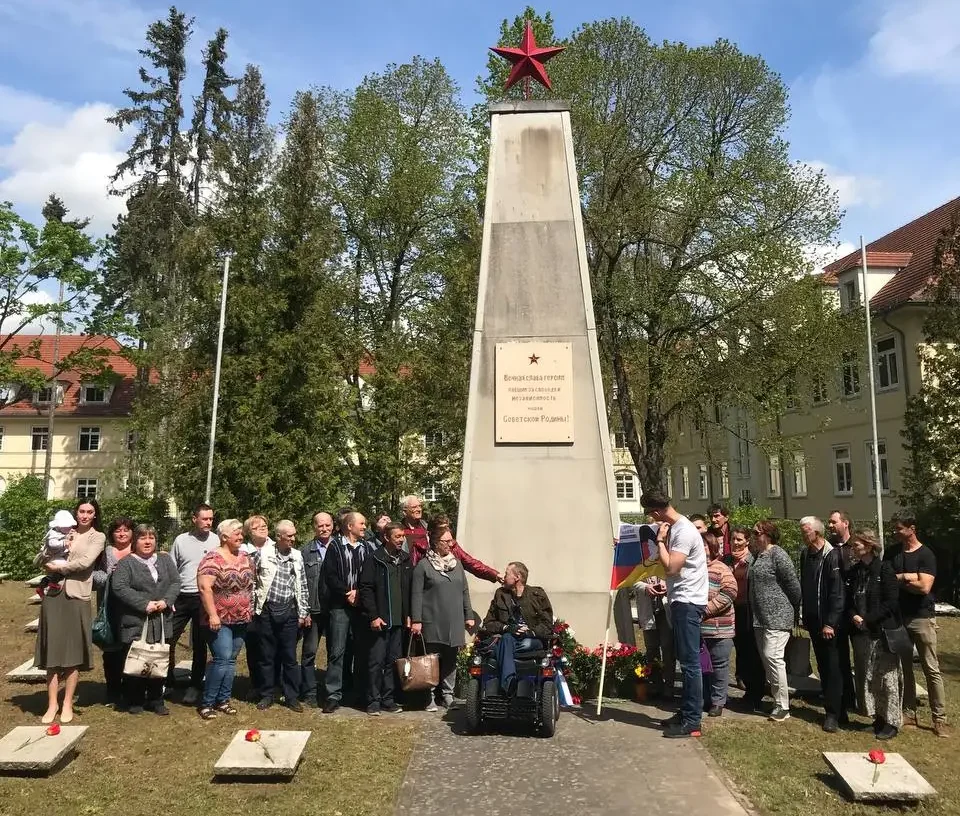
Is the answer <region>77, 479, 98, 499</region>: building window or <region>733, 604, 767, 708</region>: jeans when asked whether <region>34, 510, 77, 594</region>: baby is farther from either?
<region>77, 479, 98, 499</region>: building window

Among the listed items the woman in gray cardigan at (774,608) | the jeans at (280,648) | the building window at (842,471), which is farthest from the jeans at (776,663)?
the building window at (842,471)

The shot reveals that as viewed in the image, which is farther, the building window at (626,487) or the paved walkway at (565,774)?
the building window at (626,487)

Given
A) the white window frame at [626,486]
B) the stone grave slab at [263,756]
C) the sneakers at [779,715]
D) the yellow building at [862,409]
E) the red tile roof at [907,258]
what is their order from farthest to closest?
the white window frame at [626,486] → the red tile roof at [907,258] → the yellow building at [862,409] → the sneakers at [779,715] → the stone grave slab at [263,756]

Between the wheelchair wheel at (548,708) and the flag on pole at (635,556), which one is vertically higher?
the flag on pole at (635,556)

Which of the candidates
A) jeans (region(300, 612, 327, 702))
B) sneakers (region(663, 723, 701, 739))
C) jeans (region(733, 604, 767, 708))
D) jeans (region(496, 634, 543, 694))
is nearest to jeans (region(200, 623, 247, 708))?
jeans (region(300, 612, 327, 702))

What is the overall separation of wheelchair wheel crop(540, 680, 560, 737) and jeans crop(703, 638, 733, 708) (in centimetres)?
154

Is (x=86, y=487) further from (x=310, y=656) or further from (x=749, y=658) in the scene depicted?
(x=749, y=658)

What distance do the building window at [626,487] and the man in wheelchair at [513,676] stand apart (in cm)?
4258

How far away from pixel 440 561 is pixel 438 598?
314 millimetres

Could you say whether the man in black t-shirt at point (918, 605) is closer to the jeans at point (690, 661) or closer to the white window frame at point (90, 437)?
the jeans at point (690, 661)

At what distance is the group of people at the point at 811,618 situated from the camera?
628cm

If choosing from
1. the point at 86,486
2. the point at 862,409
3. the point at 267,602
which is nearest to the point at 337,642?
the point at 267,602

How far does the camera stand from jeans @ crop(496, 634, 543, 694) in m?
6.05

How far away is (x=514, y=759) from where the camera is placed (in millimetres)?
5551
